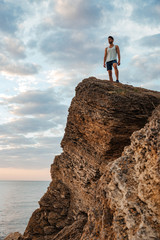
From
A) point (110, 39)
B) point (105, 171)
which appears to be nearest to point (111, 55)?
point (110, 39)

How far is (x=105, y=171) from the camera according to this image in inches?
292

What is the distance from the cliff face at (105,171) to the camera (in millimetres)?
5738

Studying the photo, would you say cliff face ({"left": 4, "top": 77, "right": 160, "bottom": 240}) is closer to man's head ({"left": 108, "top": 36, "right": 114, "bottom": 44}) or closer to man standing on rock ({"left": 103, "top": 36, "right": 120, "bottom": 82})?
man standing on rock ({"left": 103, "top": 36, "right": 120, "bottom": 82})

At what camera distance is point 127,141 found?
12641 millimetres

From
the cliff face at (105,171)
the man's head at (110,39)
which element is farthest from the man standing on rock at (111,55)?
the cliff face at (105,171)

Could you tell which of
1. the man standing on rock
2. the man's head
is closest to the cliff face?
the man standing on rock

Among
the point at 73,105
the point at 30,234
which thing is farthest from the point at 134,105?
the point at 30,234

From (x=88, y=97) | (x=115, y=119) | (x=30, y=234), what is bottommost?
(x=30, y=234)

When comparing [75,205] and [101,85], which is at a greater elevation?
[101,85]

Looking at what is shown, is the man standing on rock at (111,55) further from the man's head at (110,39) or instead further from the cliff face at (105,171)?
the cliff face at (105,171)

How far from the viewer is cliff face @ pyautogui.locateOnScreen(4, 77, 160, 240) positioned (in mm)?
5738

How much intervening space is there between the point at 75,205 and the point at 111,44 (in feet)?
35.8

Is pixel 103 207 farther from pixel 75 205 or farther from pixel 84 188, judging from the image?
pixel 75 205

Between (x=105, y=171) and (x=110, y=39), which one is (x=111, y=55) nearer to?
(x=110, y=39)
